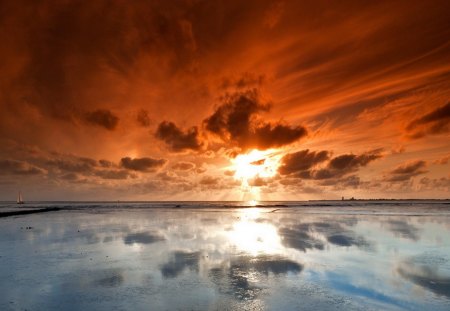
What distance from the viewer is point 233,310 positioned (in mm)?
8492

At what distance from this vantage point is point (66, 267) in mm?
14055

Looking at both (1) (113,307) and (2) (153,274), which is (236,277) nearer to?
(2) (153,274)

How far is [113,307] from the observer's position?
8.91 m

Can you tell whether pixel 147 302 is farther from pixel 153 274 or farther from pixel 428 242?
pixel 428 242

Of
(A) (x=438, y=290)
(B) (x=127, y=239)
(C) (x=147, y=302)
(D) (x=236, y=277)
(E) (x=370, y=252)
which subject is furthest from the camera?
(B) (x=127, y=239)

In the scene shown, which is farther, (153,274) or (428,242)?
(428,242)

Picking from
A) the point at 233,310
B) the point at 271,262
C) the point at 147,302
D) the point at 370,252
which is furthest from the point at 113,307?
the point at 370,252

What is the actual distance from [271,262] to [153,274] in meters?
5.39

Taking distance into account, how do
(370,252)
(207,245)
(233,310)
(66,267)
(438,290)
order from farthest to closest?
(207,245)
(370,252)
(66,267)
(438,290)
(233,310)

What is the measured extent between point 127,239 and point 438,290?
62.4 feet

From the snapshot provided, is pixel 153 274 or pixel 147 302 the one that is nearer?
pixel 147 302

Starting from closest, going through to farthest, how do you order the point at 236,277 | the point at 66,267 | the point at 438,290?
the point at 438,290 → the point at 236,277 → the point at 66,267

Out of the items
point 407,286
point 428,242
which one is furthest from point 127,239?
point 428,242

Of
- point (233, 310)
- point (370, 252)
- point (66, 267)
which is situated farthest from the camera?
point (370, 252)
